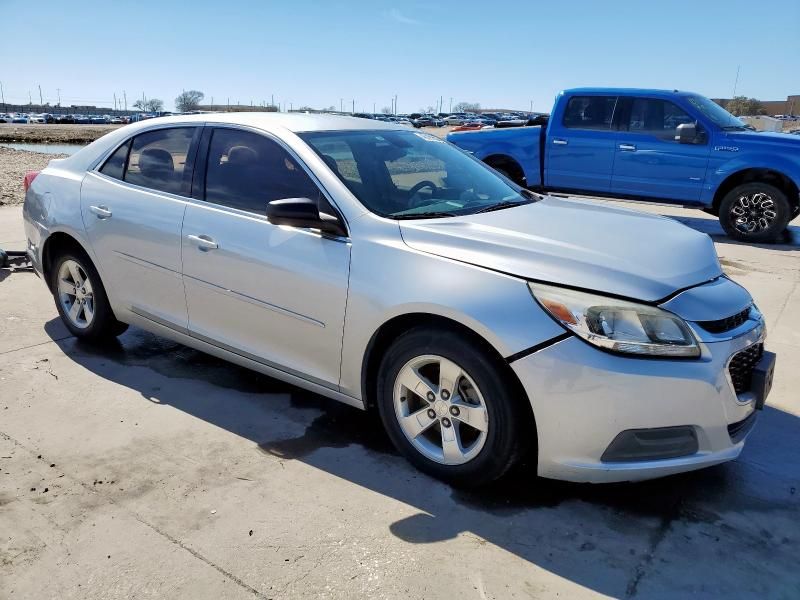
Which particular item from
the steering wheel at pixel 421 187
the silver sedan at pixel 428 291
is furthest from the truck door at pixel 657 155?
the steering wheel at pixel 421 187

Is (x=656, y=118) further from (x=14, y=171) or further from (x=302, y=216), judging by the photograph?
(x=14, y=171)

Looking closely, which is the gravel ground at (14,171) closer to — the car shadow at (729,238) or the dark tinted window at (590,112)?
the dark tinted window at (590,112)

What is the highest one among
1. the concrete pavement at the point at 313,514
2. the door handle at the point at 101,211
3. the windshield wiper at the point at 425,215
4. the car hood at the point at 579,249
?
the windshield wiper at the point at 425,215

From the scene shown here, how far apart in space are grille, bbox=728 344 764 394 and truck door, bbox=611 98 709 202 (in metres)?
6.92

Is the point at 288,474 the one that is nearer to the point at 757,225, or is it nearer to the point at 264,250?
the point at 264,250

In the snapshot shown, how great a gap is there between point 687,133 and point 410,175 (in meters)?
6.41

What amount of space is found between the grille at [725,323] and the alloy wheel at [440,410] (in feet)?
3.11

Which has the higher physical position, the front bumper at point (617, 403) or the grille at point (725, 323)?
the grille at point (725, 323)

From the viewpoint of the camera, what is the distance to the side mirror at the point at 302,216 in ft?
10.3

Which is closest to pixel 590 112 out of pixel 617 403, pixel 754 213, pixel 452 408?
pixel 754 213

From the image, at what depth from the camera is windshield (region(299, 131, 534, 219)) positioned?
342cm

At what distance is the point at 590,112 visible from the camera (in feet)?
31.8

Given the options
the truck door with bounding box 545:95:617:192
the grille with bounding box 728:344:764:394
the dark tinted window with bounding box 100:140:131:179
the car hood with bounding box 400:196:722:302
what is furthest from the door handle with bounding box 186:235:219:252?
the truck door with bounding box 545:95:617:192

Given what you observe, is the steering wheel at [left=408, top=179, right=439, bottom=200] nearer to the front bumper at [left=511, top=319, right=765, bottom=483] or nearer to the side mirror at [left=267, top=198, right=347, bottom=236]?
the side mirror at [left=267, top=198, right=347, bottom=236]
